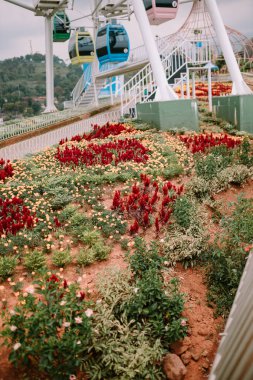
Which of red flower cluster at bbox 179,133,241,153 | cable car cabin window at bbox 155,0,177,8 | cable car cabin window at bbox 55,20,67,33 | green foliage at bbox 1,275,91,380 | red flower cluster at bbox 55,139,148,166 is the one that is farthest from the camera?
cable car cabin window at bbox 55,20,67,33

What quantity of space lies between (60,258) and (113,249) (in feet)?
3.19

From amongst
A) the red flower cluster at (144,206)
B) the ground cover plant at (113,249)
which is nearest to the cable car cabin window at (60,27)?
the ground cover plant at (113,249)

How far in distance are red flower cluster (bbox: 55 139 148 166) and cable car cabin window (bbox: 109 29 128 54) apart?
9.82 m

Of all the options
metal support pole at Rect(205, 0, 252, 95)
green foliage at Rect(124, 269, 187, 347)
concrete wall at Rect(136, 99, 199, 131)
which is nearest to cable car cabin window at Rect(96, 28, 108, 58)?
metal support pole at Rect(205, 0, 252, 95)

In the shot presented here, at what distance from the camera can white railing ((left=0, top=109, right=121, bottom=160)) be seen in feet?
45.3

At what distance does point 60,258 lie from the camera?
18.2 feet

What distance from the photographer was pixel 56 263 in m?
5.54

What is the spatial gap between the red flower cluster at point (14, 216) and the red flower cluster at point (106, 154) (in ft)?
9.84

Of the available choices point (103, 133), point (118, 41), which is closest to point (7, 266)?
point (103, 133)

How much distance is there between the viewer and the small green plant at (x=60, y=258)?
552cm

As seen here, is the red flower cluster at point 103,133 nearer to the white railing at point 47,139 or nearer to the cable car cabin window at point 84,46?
the white railing at point 47,139

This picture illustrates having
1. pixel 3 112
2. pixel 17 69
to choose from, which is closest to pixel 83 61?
pixel 3 112

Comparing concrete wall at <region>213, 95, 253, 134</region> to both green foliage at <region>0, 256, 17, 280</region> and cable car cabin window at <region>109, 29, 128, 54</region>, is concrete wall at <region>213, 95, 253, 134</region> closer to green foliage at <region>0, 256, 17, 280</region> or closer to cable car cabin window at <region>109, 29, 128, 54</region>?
cable car cabin window at <region>109, 29, 128, 54</region>

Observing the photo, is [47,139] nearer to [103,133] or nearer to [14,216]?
[103,133]
